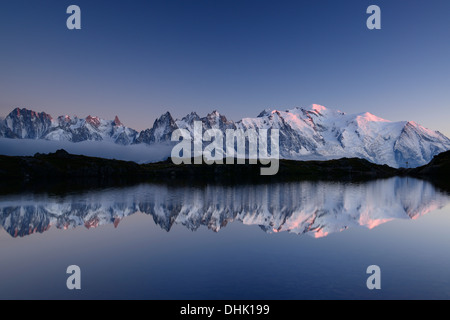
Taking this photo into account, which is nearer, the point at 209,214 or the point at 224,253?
the point at 224,253

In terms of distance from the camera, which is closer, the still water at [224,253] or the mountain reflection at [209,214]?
the still water at [224,253]

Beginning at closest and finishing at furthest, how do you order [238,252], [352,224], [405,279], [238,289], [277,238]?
[238,289] < [405,279] < [238,252] < [277,238] < [352,224]

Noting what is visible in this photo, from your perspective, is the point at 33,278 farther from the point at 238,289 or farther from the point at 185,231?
the point at 185,231

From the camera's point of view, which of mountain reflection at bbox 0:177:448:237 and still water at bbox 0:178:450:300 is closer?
still water at bbox 0:178:450:300

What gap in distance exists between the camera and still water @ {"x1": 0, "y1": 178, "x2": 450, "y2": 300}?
27312 millimetres

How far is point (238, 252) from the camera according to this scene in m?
40.5

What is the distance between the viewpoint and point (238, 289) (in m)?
27.0

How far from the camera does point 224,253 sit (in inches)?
1574

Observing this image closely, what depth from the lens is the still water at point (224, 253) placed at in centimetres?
2731

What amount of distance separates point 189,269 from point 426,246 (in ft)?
105
